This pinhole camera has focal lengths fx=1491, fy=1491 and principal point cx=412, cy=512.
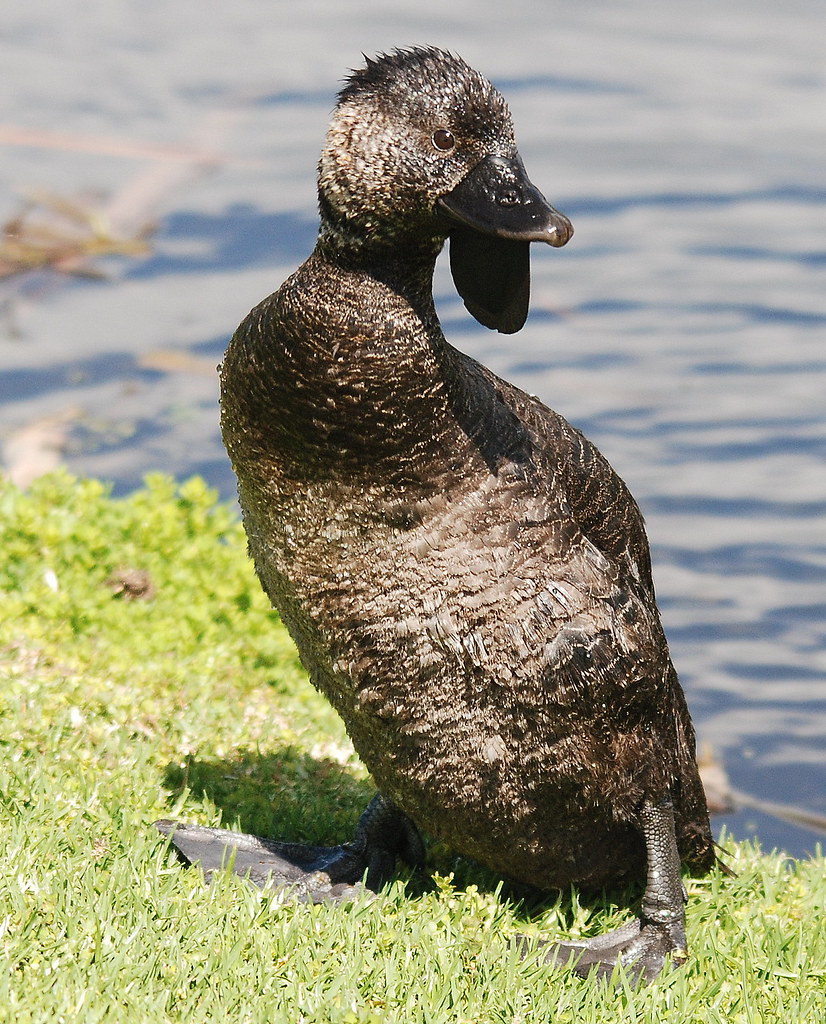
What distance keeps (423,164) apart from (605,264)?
24.5 ft

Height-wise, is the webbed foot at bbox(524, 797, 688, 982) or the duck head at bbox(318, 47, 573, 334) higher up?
the duck head at bbox(318, 47, 573, 334)

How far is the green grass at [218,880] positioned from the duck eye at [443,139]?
2.09 metres

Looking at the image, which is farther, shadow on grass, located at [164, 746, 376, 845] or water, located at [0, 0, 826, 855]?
water, located at [0, 0, 826, 855]

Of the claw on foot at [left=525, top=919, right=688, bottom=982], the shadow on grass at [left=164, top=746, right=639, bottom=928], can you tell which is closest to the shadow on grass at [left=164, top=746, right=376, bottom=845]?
the shadow on grass at [left=164, top=746, right=639, bottom=928]

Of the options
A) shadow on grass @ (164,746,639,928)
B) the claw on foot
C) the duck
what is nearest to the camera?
the duck

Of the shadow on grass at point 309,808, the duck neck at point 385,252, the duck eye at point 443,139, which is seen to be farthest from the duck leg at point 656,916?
the duck eye at point 443,139

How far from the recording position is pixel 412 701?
4043 mm

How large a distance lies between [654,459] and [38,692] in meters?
5.07

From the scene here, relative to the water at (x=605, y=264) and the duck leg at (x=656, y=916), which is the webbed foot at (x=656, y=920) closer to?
the duck leg at (x=656, y=916)

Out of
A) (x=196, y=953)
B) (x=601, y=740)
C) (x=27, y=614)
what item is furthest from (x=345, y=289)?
(x=27, y=614)

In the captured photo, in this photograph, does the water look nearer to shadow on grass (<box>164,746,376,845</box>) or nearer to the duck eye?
shadow on grass (<box>164,746,376,845</box>)

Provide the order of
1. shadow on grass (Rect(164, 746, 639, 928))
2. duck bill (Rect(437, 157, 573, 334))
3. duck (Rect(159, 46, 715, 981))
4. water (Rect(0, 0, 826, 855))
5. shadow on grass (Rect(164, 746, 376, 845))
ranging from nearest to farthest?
duck bill (Rect(437, 157, 573, 334))
duck (Rect(159, 46, 715, 981))
shadow on grass (Rect(164, 746, 639, 928))
shadow on grass (Rect(164, 746, 376, 845))
water (Rect(0, 0, 826, 855))

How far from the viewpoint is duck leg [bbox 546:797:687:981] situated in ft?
14.2

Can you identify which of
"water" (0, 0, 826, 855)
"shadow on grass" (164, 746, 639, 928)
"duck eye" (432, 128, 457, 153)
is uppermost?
"duck eye" (432, 128, 457, 153)
